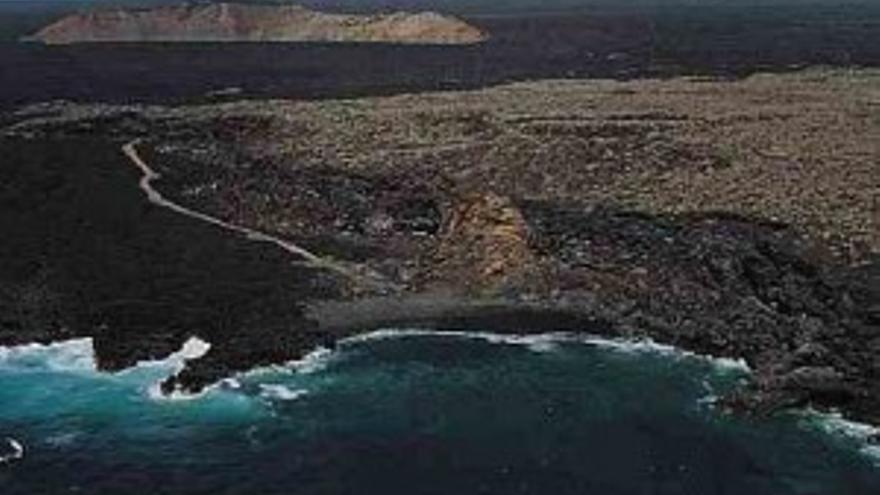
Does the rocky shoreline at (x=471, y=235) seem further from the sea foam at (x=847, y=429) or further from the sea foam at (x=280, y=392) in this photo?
the sea foam at (x=280, y=392)

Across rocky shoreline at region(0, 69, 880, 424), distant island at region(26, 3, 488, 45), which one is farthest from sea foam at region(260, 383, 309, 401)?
distant island at region(26, 3, 488, 45)

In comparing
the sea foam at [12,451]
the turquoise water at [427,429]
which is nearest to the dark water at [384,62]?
the turquoise water at [427,429]

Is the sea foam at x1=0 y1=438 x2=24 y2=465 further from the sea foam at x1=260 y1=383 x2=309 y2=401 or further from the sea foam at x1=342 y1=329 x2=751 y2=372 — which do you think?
the sea foam at x1=342 y1=329 x2=751 y2=372

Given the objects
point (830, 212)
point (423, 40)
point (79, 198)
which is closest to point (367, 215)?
point (79, 198)

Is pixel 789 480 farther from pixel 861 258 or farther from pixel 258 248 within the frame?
pixel 258 248

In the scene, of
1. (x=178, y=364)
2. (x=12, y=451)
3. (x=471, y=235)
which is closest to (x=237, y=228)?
(x=471, y=235)

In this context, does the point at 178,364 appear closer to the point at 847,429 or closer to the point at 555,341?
the point at 555,341
